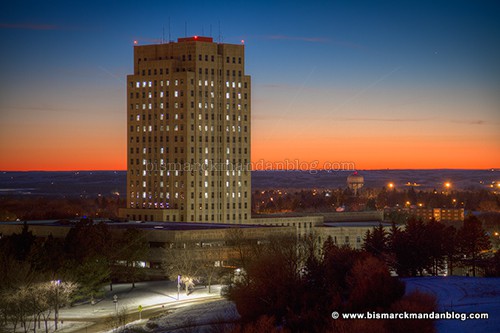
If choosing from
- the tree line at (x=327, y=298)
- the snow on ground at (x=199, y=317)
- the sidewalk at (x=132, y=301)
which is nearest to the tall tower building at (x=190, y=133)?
the sidewalk at (x=132, y=301)

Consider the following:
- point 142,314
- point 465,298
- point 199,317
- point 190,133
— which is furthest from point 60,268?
point 190,133

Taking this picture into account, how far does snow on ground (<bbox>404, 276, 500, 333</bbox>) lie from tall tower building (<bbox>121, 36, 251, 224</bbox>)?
96.9 metres

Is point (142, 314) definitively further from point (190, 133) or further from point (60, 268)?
point (190, 133)

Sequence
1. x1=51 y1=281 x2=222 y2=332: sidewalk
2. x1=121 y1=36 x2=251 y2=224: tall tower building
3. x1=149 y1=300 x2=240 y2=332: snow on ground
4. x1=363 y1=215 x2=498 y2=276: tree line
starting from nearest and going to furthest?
1. x1=149 y1=300 x2=240 y2=332: snow on ground
2. x1=51 y1=281 x2=222 y2=332: sidewalk
3. x1=363 y1=215 x2=498 y2=276: tree line
4. x1=121 y1=36 x2=251 y2=224: tall tower building

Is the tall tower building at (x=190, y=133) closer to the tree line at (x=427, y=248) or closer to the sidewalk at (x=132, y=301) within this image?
the sidewalk at (x=132, y=301)

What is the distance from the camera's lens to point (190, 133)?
18612cm

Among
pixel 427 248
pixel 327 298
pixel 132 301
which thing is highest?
pixel 427 248

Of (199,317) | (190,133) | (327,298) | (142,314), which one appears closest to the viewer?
(327,298)

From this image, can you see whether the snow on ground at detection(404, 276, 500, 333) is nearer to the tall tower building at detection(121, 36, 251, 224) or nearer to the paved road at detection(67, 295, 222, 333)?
the paved road at detection(67, 295, 222, 333)

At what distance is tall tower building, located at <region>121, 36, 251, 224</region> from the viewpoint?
609 feet

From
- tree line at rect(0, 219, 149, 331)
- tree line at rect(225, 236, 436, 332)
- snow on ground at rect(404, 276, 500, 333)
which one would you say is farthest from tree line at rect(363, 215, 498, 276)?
tree line at rect(0, 219, 149, 331)

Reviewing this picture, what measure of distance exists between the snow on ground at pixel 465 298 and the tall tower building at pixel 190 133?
3817 inches

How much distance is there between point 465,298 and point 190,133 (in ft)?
380

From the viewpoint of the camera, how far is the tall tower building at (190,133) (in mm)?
185500
